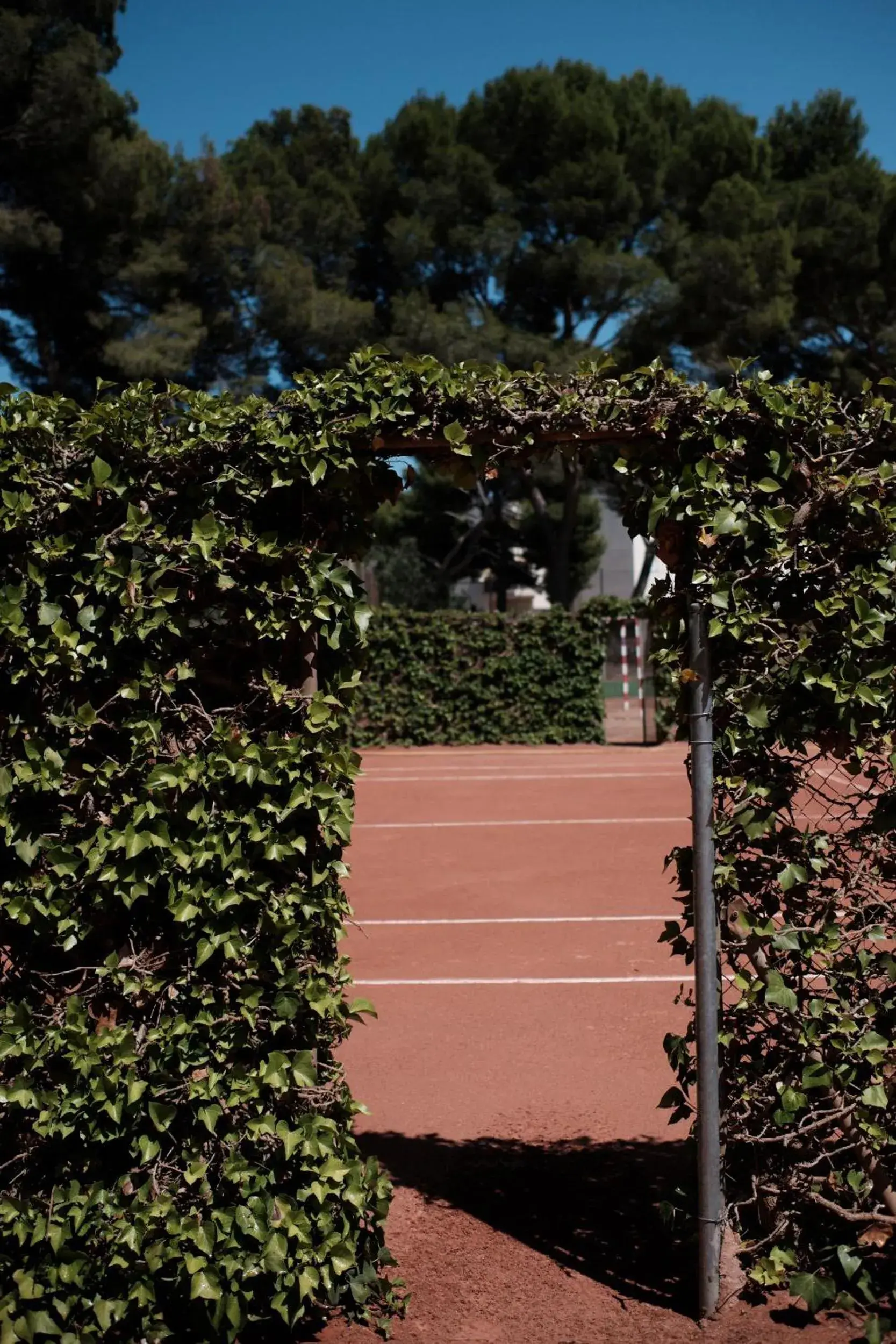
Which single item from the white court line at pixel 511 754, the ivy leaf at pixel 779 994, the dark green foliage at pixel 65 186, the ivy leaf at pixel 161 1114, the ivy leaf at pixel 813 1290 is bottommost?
the ivy leaf at pixel 813 1290

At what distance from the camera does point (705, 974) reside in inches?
148

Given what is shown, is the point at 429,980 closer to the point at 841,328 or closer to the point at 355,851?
the point at 355,851

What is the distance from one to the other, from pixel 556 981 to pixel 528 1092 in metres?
1.72

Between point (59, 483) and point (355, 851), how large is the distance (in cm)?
879

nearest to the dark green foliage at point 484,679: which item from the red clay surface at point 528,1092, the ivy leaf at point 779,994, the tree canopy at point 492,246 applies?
the tree canopy at point 492,246

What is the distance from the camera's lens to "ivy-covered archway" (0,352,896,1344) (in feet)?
12.1

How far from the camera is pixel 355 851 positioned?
1228 cm

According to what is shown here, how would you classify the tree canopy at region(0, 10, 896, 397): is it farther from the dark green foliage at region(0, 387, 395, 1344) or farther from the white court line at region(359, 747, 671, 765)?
the dark green foliage at region(0, 387, 395, 1344)

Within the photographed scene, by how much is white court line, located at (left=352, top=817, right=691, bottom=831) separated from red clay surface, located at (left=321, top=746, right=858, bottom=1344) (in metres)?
1.04

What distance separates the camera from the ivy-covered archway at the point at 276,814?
3.70m

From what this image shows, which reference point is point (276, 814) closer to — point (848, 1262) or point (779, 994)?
point (779, 994)

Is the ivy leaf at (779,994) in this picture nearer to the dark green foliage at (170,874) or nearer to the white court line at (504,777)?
the dark green foliage at (170,874)

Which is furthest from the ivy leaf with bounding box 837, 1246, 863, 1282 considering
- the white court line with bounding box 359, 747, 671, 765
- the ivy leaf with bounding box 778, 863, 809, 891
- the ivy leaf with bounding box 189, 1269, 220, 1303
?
the white court line with bounding box 359, 747, 671, 765

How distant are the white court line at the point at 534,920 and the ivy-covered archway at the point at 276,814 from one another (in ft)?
16.6
